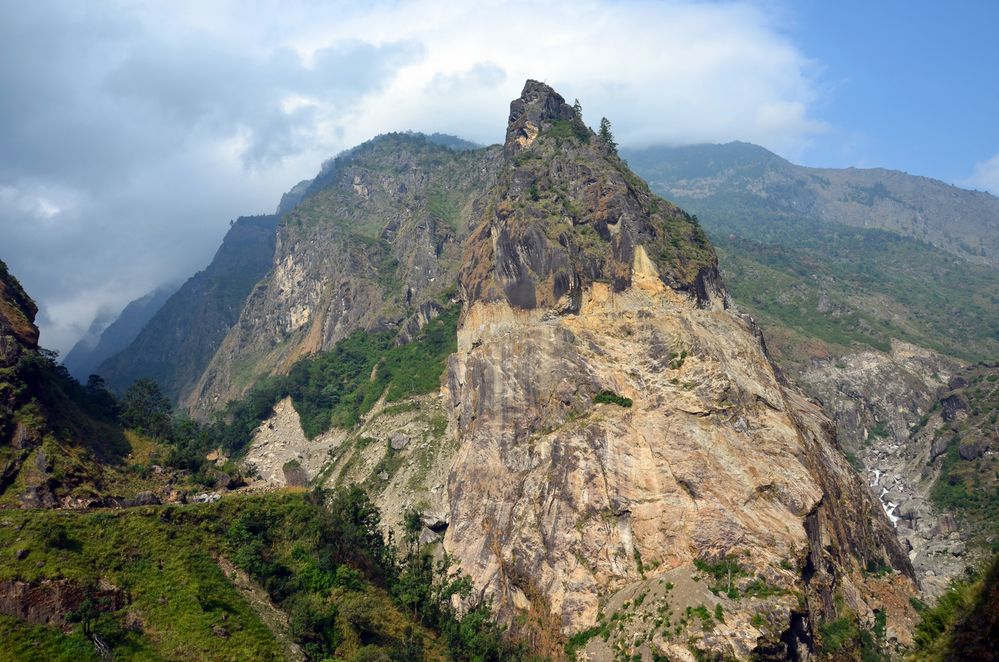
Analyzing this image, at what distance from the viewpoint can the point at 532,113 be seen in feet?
479

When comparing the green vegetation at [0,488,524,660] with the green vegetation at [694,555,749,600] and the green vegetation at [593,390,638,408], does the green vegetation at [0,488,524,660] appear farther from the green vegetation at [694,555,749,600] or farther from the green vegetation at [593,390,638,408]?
the green vegetation at [593,390,638,408]

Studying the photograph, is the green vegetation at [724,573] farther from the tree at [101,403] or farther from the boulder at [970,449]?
the boulder at [970,449]

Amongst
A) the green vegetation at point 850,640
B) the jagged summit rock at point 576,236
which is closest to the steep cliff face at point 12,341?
the jagged summit rock at point 576,236

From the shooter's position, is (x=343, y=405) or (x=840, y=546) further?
(x=343, y=405)

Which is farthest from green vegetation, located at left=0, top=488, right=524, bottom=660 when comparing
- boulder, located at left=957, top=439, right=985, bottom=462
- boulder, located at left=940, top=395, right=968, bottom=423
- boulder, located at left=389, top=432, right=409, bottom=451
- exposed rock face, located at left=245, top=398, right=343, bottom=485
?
boulder, located at left=940, top=395, right=968, bottom=423

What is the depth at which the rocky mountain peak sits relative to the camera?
145 metres

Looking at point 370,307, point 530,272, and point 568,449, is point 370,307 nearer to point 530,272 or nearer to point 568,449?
point 530,272

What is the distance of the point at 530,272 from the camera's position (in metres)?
103

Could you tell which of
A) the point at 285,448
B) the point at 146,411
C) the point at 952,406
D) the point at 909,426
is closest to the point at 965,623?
the point at 146,411

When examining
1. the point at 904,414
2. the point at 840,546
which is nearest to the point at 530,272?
the point at 840,546

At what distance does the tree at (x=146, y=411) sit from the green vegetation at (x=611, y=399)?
60117 millimetres

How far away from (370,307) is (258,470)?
6492 cm

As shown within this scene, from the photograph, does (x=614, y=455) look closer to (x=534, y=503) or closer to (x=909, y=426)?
(x=534, y=503)

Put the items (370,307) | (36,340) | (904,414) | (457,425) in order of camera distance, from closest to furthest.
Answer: (36,340), (457,425), (904,414), (370,307)
